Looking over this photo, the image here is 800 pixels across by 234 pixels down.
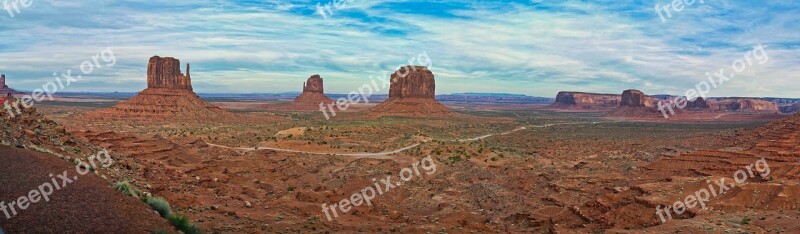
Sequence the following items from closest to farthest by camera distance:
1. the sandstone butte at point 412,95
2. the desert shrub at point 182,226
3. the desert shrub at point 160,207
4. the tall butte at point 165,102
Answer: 1. the desert shrub at point 182,226
2. the desert shrub at point 160,207
3. the tall butte at point 165,102
4. the sandstone butte at point 412,95

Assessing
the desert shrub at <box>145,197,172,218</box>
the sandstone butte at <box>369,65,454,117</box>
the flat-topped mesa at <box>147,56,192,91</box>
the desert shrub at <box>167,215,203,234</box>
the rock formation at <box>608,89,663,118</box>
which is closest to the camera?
the desert shrub at <box>167,215,203,234</box>

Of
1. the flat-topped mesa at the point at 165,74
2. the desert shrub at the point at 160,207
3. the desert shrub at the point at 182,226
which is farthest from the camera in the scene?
the flat-topped mesa at the point at 165,74

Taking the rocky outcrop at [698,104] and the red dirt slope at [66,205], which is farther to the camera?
the rocky outcrop at [698,104]

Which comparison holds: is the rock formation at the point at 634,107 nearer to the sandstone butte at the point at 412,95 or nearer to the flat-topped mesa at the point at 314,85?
the sandstone butte at the point at 412,95

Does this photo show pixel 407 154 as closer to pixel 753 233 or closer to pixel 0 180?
pixel 753 233

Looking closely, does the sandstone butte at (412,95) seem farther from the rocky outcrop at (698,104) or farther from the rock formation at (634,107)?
the rocky outcrop at (698,104)

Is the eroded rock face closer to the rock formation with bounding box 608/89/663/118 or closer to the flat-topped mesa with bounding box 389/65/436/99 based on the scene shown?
the rock formation with bounding box 608/89/663/118

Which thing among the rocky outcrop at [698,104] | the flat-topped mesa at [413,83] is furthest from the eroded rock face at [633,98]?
the flat-topped mesa at [413,83]

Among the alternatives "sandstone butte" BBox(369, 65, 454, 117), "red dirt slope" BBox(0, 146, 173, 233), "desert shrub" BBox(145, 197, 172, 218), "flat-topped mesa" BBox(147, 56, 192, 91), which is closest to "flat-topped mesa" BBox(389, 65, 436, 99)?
"sandstone butte" BBox(369, 65, 454, 117)

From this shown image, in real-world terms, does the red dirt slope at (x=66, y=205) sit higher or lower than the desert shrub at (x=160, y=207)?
higher

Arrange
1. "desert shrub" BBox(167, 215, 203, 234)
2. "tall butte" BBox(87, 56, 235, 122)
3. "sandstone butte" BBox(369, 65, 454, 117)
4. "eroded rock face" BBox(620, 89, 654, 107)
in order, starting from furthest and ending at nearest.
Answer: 1. "eroded rock face" BBox(620, 89, 654, 107)
2. "sandstone butte" BBox(369, 65, 454, 117)
3. "tall butte" BBox(87, 56, 235, 122)
4. "desert shrub" BBox(167, 215, 203, 234)
